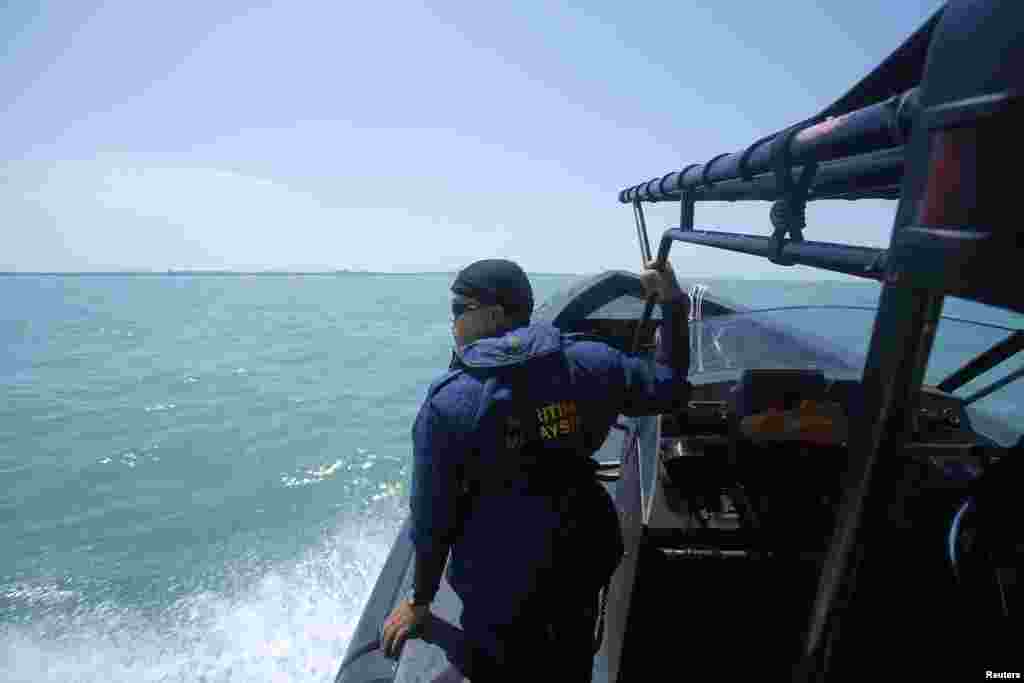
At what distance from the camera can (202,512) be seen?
8.79 metres

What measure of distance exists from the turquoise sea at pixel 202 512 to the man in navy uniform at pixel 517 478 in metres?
0.95

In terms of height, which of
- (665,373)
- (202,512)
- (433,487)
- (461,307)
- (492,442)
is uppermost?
(461,307)

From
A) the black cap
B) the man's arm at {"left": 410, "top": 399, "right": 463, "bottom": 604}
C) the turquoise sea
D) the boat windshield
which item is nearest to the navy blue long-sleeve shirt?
the man's arm at {"left": 410, "top": 399, "right": 463, "bottom": 604}

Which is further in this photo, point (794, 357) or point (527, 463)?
point (794, 357)

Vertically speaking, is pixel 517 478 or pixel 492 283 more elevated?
pixel 492 283

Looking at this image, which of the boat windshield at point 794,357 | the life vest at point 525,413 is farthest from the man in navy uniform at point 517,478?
the boat windshield at point 794,357

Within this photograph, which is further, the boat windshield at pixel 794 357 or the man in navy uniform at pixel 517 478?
the boat windshield at pixel 794 357

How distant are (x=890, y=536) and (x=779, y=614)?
0.49 meters

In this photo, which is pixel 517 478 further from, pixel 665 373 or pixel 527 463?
pixel 665 373

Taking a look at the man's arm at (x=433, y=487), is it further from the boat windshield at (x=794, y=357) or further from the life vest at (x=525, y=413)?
the boat windshield at (x=794, y=357)

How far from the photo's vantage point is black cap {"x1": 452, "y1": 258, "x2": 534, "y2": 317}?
1.90 meters

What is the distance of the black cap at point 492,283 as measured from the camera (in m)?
1.90

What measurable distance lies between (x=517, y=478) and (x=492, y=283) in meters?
0.72

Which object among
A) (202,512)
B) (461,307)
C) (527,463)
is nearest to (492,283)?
(461,307)
